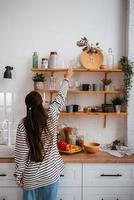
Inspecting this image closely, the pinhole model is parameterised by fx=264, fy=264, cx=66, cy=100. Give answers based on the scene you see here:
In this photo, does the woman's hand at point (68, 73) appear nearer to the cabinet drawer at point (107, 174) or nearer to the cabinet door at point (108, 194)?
the cabinet drawer at point (107, 174)

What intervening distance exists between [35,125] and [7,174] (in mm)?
882

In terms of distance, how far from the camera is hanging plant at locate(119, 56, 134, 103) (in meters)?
3.01

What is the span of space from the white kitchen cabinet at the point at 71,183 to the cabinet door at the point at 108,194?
0.09 m

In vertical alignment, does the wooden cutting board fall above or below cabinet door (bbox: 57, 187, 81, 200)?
above

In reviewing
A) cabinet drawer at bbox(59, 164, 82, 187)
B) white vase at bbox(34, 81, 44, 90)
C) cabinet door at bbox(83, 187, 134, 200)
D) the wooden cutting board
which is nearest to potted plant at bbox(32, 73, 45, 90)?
white vase at bbox(34, 81, 44, 90)

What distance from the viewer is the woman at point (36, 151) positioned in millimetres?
2139

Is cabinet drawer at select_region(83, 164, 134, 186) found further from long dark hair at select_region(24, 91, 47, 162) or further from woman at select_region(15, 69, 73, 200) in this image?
long dark hair at select_region(24, 91, 47, 162)

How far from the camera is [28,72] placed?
3205mm

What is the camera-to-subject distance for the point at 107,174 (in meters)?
2.74

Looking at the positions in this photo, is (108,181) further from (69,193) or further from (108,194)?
(69,193)

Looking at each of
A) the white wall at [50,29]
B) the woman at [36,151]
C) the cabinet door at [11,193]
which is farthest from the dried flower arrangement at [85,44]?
the cabinet door at [11,193]

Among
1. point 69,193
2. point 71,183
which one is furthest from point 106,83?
point 69,193

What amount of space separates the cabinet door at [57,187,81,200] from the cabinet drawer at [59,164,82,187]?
0.22 feet

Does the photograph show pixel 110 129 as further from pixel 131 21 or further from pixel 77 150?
pixel 131 21
